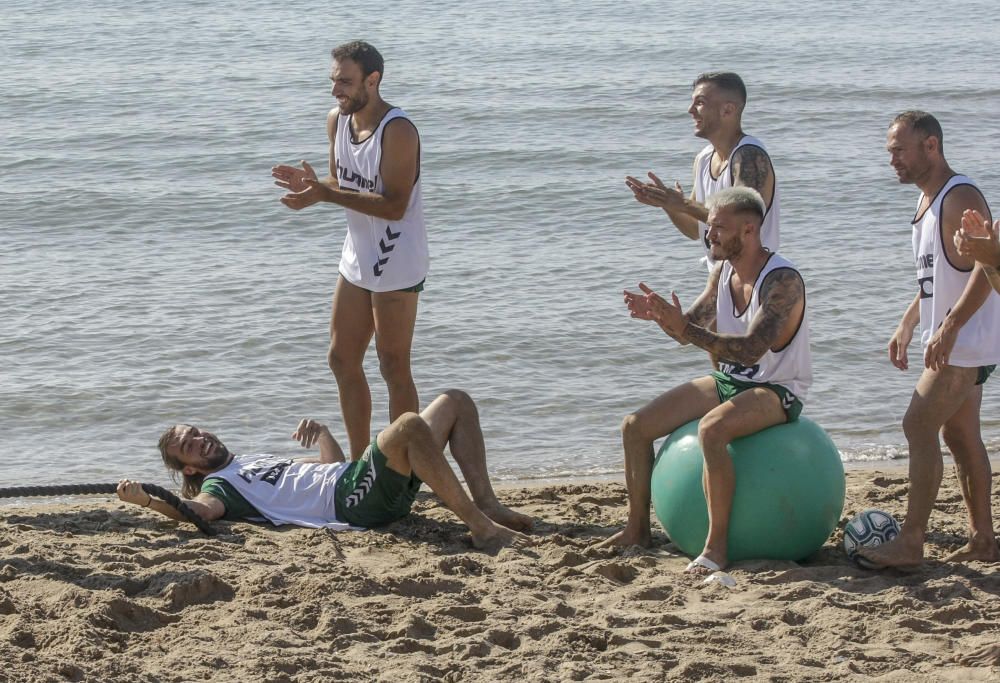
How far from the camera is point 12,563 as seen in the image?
5684mm

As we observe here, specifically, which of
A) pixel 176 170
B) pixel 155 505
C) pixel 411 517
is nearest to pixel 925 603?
pixel 411 517

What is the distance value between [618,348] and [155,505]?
16.9 ft

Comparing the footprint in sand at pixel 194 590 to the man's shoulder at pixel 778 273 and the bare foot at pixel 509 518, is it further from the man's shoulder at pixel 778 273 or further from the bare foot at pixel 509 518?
the man's shoulder at pixel 778 273

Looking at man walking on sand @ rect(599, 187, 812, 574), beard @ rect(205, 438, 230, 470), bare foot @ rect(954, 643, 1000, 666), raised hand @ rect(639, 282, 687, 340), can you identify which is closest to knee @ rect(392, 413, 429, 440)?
beard @ rect(205, 438, 230, 470)

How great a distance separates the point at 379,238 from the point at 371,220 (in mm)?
117

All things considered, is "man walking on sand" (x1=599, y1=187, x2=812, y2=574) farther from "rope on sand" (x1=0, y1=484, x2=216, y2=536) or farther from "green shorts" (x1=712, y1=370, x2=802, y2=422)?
"rope on sand" (x1=0, y1=484, x2=216, y2=536)

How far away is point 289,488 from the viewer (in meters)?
6.79

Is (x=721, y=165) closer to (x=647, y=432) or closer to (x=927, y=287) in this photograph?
(x=927, y=287)

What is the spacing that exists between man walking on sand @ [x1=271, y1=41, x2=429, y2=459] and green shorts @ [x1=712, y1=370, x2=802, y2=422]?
1.81 m

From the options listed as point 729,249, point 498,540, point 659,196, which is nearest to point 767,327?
point 729,249

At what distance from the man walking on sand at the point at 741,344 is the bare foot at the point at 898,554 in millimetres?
684

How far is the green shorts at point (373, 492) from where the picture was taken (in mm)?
6461

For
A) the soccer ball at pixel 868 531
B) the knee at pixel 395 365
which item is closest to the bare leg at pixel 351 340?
the knee at pixel 395 365

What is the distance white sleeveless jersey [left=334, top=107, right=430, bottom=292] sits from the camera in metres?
7.07
